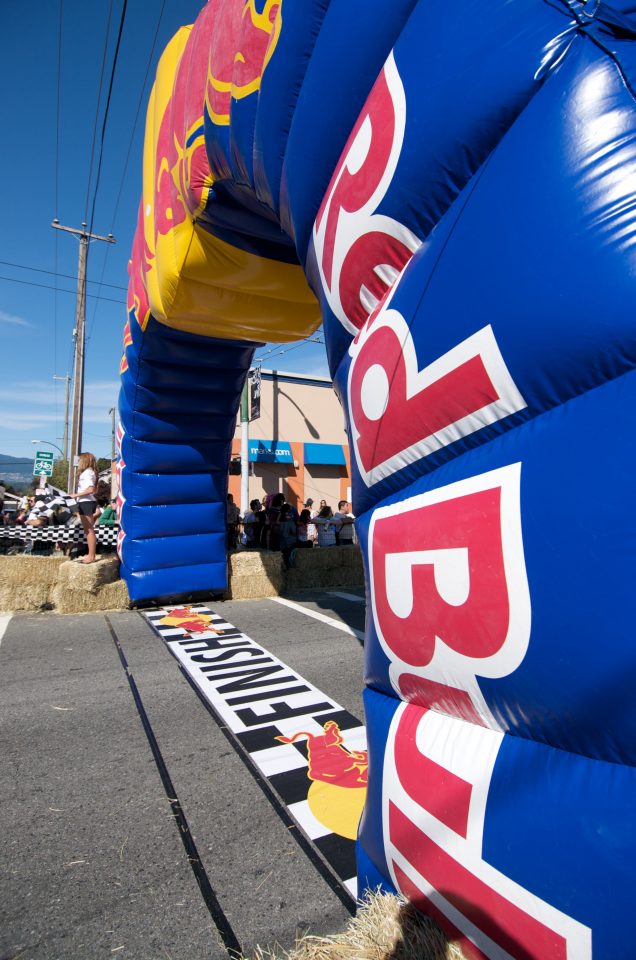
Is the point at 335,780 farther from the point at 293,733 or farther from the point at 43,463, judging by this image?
the point at 43,463

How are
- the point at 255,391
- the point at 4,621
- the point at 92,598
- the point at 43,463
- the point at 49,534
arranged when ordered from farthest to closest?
the point at 43,463, the point at 255,391, the point at 49,534, the point at 92,598, the point at 4,621

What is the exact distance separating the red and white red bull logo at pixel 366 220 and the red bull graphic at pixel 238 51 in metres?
0.90

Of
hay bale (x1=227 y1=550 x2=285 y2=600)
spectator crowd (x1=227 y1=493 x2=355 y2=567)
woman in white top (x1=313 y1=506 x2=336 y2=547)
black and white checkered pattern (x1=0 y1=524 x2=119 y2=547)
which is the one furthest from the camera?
woman in white top (x1=313 y1=506 x2=336 y2=547)

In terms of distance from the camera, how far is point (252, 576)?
7367mm

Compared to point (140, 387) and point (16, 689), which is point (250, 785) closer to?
point (16, 689)

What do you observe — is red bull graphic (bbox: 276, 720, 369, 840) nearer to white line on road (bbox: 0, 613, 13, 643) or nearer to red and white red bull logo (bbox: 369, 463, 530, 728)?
red and white red bull logo (bbox: 369, 463, 530, 728)

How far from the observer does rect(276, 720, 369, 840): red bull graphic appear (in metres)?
2.35

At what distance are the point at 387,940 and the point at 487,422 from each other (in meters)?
1.28

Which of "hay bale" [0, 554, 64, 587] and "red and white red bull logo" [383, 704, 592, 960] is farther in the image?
"hay bale" [0, 554, 64, 587]

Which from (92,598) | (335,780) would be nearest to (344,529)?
(92,598)

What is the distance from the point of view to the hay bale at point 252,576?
7.28 metres

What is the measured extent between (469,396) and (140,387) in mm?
5620

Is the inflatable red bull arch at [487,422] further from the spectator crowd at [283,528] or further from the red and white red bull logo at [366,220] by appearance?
the spectator crowd at [283,528]

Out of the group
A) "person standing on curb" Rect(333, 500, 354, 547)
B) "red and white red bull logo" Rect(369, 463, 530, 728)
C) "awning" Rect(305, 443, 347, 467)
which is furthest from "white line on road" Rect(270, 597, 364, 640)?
"awning" Rect(305, 443, 347, 467)
